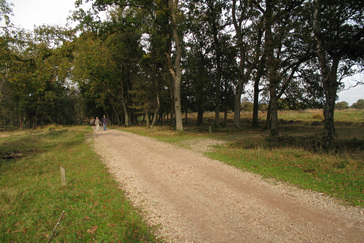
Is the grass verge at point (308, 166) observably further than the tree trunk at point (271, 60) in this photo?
No

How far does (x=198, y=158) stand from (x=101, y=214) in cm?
579

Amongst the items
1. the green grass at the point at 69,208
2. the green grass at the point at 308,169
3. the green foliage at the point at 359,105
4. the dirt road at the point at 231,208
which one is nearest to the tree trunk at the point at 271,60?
the green grass at the point at 308,169

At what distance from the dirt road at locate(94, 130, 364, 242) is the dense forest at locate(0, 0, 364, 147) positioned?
684 centimetres

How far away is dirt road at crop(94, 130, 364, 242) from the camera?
3.93m

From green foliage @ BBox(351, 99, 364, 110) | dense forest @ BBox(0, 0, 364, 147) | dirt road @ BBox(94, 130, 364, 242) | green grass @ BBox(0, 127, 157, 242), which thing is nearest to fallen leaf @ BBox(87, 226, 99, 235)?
green grass @ BBox(0, 127, 157, 242)

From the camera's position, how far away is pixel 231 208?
197 inches

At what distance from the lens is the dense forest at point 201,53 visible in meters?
12.1

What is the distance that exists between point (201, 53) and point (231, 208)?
29.2 metres

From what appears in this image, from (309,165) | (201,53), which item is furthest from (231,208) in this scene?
(201,53)

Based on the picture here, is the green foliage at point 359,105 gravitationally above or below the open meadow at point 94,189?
above

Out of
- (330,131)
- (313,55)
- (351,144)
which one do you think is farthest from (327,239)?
(313,55)

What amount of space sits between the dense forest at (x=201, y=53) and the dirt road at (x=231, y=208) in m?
6.84

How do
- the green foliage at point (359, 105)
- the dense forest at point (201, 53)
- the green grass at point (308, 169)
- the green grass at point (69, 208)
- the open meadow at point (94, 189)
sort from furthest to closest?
the green foliage at point (359, 105) → the dense forest at point (201, 53) → the green grass at point (308, 169) → the open meadow at point (94, 189) → the green grass at point (69, 208)

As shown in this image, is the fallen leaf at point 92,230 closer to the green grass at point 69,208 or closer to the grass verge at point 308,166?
the green grass at point 69,208
